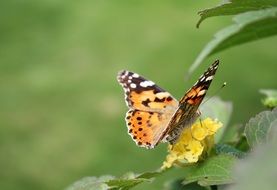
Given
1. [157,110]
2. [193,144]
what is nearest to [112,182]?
[193,144]

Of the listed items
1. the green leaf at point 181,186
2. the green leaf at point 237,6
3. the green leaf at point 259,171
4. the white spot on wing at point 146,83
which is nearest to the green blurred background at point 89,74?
the white spot on wing at point 146,83

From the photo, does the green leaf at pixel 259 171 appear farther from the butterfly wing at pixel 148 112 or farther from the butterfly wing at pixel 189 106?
the butterfly wing at pixel 148 112

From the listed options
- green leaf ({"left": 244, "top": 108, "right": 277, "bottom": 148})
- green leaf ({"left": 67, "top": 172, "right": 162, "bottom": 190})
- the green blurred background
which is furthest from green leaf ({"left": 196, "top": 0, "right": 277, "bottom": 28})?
the green blurred background

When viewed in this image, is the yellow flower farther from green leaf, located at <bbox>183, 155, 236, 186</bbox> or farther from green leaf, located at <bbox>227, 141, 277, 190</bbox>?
green leaf, located at <bbox>227, 141, 277, 190</bbox>

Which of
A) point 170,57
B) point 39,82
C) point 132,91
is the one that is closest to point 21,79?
point 39,82

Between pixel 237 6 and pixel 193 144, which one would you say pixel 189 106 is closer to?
pixel 193 144
